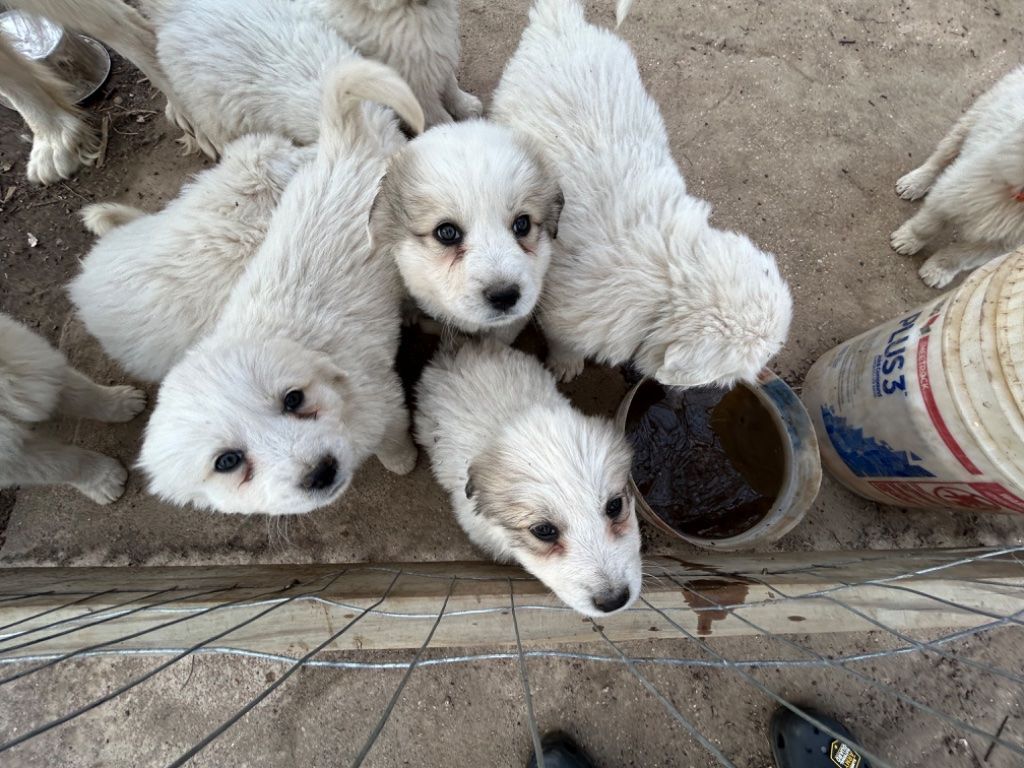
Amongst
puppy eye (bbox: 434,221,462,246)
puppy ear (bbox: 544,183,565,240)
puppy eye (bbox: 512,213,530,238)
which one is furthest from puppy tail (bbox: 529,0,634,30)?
puppy eye (bbox: 434,221,462,246)

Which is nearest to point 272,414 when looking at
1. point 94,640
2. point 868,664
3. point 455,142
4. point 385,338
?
point 385,338

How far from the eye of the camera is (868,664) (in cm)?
279

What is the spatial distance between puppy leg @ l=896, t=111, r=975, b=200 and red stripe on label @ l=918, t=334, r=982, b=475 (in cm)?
178

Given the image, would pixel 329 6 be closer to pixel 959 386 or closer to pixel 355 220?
pixel 355 220

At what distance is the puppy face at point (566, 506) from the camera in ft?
6.00

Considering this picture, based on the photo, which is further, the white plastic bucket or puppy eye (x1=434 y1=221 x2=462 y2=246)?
puppy eye (x1=434 y1=221 x2=462 y2=246)

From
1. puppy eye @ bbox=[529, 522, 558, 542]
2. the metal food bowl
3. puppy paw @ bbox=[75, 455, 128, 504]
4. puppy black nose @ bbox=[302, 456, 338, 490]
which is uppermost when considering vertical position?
puppy eye @ bbox=[529, 522, 558, 542]

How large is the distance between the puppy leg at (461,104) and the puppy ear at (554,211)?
60.0 inches

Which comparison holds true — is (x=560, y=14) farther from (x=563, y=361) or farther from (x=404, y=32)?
(x=563, y=361)

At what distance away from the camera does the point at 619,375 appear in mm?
3178

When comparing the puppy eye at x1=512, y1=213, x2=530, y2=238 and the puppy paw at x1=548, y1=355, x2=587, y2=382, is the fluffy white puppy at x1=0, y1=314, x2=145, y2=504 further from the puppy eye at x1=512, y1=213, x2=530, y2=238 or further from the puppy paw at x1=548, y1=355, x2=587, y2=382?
the puppy paw at x1=548, y1=355, x2=587, y2=382

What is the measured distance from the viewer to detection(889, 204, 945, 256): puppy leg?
10.0 feet

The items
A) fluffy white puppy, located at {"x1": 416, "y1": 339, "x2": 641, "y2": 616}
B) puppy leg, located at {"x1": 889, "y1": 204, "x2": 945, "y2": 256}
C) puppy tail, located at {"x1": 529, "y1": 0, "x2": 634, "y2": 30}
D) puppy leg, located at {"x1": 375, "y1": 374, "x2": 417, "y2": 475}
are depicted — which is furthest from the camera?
puppy leg, located at {"x1": 889, "y1": 204, "x2": 945, "y2": 256}

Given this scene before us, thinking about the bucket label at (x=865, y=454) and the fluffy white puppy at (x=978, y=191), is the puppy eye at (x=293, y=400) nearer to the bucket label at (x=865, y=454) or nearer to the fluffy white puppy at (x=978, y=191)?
the bucket label at (x=865, y=454)
